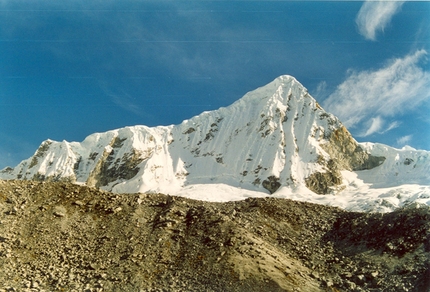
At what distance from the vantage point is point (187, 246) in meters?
26.1

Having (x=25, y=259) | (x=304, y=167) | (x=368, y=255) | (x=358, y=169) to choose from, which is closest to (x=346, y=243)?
(x=368, y=255)

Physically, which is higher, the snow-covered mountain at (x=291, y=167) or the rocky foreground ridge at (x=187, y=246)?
the snow-covered mountain at (x=291, y=167)

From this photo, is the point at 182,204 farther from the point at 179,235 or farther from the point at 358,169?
the point at 358,169

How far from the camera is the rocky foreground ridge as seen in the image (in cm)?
2252

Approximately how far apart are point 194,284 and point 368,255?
13.5m

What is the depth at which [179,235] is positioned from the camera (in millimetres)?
27359

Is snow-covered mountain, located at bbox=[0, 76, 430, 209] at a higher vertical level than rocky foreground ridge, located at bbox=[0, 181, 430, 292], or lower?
higher

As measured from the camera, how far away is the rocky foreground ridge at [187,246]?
2252 cm

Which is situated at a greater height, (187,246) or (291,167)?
(291,167)

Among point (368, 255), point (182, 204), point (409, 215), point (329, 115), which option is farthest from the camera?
point (329, 115)

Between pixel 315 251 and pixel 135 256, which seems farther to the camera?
pixel 315 251

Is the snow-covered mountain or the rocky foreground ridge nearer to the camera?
the rocky foreground ridge

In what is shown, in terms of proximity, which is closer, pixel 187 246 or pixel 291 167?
pixel 187 246

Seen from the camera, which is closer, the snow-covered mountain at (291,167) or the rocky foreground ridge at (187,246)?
the rocky foreground ridge at (187,246)
